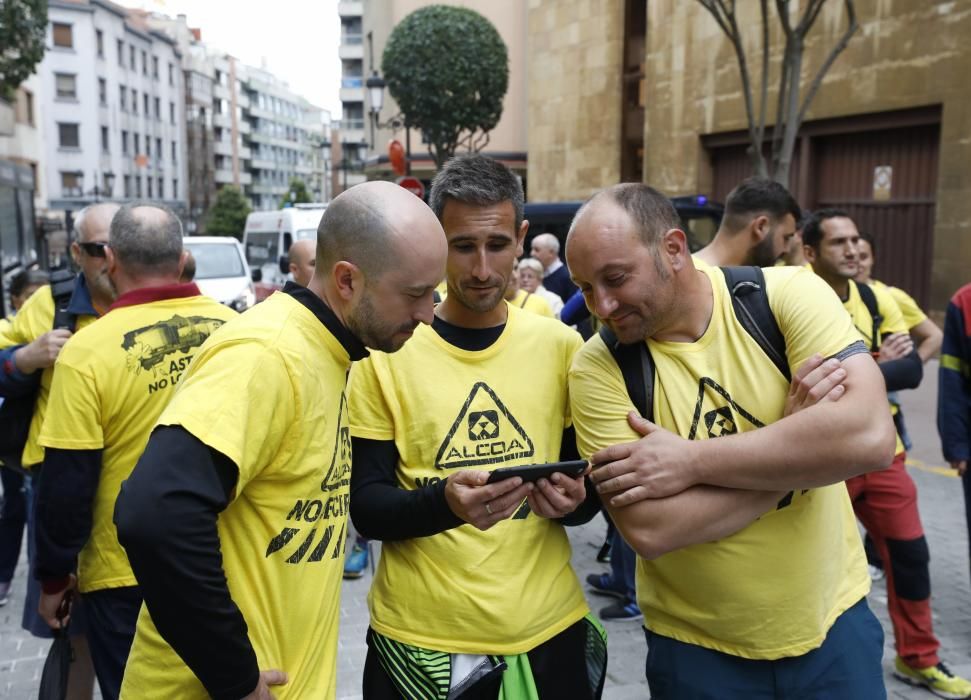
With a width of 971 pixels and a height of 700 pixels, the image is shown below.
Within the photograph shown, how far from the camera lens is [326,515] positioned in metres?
1.93

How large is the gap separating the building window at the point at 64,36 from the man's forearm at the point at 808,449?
228 ft

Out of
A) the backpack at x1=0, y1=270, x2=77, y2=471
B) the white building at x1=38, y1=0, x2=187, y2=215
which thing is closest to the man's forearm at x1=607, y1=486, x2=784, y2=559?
the backpack at x1=0, y1=270, x2=77, y2=471

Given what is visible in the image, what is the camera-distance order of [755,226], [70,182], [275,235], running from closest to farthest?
1. [755,226]
2. [275,235]
3. [70,182]

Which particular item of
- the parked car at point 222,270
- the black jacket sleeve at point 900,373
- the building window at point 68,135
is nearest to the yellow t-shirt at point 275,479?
the black jacket sleeve at point 900,373

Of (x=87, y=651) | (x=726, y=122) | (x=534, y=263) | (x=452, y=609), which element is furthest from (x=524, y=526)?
(x=726, y=122)

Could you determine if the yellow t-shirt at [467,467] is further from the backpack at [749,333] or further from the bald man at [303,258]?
the bald man at [303,258]

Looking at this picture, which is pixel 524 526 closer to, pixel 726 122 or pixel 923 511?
pixel 923 511

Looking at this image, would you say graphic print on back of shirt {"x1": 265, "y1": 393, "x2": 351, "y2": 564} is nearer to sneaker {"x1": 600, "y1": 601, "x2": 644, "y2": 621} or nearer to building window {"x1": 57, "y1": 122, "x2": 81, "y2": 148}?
sneaker {"x1": 600, "y1": 601, "x2": 644, "y2": 621}

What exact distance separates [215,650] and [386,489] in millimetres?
657

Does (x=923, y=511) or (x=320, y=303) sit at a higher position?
(x=320, y=303)

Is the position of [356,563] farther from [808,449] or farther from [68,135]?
[68,135]

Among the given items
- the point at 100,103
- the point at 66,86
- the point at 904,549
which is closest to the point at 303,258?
the point at 904,549

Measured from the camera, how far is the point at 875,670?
224 centimetres

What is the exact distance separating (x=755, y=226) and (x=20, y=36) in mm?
26134
